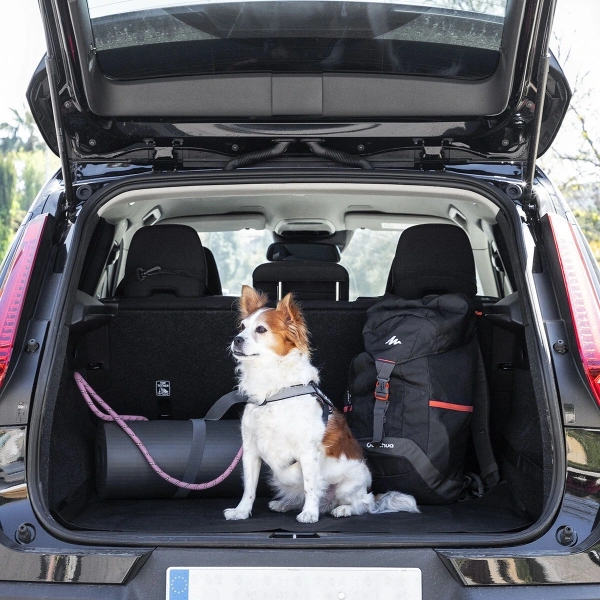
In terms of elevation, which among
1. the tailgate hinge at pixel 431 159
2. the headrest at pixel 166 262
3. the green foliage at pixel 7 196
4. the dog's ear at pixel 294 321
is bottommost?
the green foliage at pixel 7 196

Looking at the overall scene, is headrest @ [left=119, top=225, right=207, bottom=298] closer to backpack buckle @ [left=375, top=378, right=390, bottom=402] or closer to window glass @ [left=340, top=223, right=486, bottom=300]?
backpack buckle @ [left=375, top=378, right=390, bottom=402]

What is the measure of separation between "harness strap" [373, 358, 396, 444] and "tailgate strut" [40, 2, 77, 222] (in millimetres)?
1280

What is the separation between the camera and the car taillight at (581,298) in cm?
233

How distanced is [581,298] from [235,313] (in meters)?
1.58

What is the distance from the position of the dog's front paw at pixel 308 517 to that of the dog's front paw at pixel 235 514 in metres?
0.18

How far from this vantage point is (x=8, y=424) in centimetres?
234

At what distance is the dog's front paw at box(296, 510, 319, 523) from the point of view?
2.77 metres

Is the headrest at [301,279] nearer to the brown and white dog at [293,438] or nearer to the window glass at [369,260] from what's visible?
the brown and white dog at [293,438]

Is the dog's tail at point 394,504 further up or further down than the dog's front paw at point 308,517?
further down

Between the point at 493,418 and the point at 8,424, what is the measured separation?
6.52ft

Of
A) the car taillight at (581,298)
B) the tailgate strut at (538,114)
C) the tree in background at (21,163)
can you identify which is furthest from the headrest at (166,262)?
the tree in background at (21,163)

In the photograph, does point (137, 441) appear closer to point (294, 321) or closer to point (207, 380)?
point (207, 380)

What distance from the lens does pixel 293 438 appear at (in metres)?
2.98

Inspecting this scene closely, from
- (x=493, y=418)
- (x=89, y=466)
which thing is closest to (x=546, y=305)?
(x=493, y=418)
